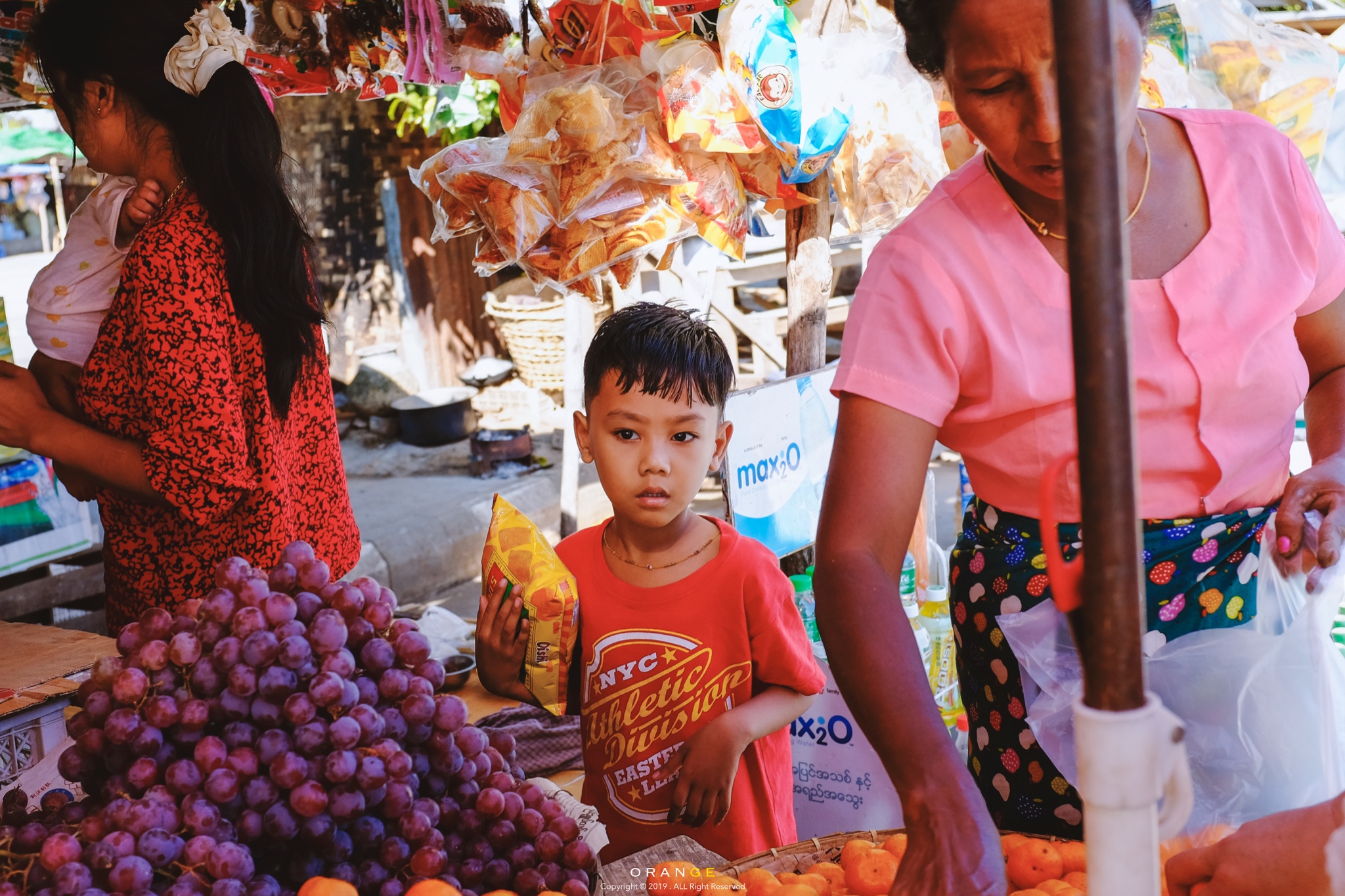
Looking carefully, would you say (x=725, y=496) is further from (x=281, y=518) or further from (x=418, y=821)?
(x=418, y=821)

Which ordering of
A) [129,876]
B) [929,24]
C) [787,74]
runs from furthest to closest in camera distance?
1. [787,74]
2. [929,24]
3. [129,876]

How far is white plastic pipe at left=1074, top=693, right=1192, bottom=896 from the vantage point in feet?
1.69

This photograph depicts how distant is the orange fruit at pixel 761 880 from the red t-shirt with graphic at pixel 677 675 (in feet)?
1.62

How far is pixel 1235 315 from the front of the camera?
3.96 ft

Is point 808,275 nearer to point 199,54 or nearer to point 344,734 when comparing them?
point 199,54

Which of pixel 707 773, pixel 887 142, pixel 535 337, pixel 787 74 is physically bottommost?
pixel 535 337

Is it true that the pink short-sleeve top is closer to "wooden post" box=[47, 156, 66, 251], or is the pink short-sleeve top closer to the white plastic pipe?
the white plastic pipe

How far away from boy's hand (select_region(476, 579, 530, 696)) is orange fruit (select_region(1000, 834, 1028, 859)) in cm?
77

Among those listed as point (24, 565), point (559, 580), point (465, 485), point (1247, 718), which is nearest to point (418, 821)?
point (559, 580)

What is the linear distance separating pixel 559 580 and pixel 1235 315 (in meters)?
1.00

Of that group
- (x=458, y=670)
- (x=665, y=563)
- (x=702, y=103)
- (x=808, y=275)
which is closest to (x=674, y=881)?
(x=665, y=563)


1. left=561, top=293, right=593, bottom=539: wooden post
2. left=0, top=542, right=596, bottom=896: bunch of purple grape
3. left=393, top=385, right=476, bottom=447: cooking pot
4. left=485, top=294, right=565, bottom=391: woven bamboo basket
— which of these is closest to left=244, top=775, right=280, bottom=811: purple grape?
left=0, top=542, right=596, bottom=896: bunch of purple grape

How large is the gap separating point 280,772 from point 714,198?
1700 millimetres

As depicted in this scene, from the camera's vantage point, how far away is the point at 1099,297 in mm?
485
